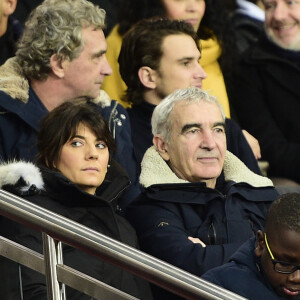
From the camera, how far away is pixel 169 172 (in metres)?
5.79

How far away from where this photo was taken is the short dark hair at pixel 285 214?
4.49 metres

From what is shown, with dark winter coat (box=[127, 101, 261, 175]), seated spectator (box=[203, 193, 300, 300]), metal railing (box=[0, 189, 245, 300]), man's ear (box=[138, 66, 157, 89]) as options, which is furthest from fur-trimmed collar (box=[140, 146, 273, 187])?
metal railing (box=[0, 189, 245, 300])

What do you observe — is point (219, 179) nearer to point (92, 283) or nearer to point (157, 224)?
point (157, 224)

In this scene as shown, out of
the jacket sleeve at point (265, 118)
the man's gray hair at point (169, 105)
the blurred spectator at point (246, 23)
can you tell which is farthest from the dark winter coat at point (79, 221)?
the blurred spectator at point (246, 23)

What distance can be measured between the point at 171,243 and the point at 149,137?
1270 mm

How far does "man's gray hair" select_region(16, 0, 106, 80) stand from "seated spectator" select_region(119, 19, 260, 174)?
340 millimetres

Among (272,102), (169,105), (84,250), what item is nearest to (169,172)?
(169,105)

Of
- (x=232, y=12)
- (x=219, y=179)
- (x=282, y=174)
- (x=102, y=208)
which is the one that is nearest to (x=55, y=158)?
(x=102, y=208)

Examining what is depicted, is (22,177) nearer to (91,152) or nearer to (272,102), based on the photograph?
(91,152)

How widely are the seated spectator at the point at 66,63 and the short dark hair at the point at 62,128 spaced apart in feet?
2.17

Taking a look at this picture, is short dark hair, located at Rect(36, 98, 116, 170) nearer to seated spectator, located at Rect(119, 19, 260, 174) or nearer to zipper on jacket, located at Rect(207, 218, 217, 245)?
zipper on jacket, located at Rect(207, 218, 217, 245)

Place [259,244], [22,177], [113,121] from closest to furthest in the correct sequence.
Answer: [259,244]
[22,177]
[113,121]

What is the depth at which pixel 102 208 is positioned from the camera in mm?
5305

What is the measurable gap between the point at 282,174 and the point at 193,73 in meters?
1.18
